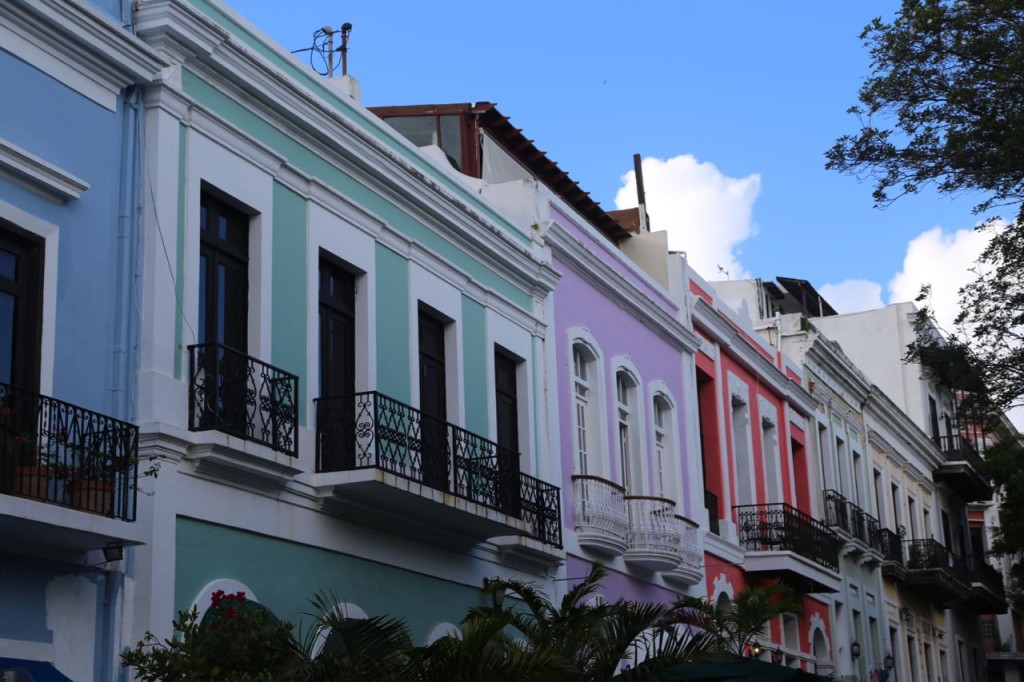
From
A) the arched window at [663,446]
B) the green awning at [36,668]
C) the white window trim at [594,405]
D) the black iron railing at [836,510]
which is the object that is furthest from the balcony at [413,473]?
the black iron railing at [836,510]

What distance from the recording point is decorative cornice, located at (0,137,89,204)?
36.2 ft

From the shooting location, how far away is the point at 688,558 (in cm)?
2178

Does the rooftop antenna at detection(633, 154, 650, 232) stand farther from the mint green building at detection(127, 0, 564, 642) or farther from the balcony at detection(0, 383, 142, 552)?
the balcony at detection(0, 383, 142, 552)

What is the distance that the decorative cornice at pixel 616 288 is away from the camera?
20344 millimetres

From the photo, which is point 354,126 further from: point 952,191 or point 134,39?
point 952,191

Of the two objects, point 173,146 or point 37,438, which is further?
point 173,146

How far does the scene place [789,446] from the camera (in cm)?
2847

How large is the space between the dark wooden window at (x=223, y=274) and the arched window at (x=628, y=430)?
28.0ft

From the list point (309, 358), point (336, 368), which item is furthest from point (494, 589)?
point (309, 358)

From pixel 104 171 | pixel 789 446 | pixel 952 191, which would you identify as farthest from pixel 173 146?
pixel 789 446

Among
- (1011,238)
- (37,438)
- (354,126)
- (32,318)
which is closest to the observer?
(37,438)

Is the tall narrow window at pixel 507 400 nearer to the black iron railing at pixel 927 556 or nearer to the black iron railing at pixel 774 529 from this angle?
the black iron railing at pixel 774 529

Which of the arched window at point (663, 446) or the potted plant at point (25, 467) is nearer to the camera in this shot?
the potted plant at point (25, 467)

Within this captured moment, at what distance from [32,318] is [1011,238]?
10948mm
